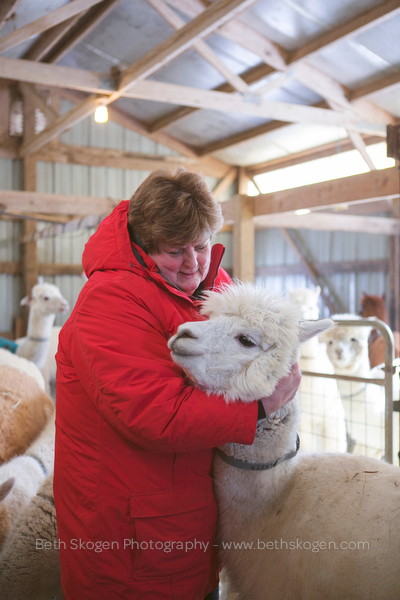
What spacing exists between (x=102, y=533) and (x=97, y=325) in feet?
2.01

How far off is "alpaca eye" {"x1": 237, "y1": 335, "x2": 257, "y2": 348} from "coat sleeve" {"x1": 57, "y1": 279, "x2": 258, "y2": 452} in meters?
0.21

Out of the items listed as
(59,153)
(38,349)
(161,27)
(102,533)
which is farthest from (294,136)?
(102,533)

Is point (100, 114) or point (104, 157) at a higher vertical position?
point (104, 157)

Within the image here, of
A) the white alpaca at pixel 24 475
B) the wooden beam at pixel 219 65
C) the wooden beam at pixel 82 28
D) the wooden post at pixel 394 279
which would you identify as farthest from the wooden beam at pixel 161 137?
the white alpaca at pixel 24 475

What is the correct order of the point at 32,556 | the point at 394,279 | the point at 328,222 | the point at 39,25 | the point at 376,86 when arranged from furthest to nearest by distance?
the point at 394,279
the point at 376,86
the point at 328,222
the point at 39,25
the point at 32,556

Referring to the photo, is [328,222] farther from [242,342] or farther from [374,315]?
[242,342]

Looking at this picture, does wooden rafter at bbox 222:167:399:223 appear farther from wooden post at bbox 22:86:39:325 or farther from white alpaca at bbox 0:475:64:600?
wooden post at bbox 22:86:39:325

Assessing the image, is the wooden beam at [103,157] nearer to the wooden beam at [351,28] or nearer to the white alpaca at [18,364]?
the wooden beam at [351,28]

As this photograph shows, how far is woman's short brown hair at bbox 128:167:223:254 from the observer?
161cm

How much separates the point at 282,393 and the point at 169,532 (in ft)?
1.75

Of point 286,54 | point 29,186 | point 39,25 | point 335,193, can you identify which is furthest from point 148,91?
point 29,186

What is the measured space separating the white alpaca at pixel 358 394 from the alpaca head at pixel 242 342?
2.74 meters

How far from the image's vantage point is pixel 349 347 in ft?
15.0

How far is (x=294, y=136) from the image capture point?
9.97m
